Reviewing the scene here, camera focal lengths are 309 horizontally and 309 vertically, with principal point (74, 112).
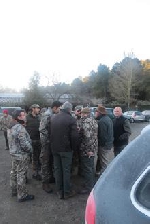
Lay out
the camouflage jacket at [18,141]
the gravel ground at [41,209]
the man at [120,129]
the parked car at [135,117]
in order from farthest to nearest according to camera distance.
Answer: the parked car at [135,117] → the man at [120,129] → the camouflage jacket at [18,141] → the gravel ground at [41,209]

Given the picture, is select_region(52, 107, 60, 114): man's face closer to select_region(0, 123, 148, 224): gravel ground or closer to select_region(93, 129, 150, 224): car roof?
select_region(0, 123, 148, 224): gravel ground

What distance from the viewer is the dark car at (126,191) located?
1.76 meters

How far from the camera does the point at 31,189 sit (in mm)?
6695

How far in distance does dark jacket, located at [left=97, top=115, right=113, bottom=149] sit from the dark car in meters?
4.59

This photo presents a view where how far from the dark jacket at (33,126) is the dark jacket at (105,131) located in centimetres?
150

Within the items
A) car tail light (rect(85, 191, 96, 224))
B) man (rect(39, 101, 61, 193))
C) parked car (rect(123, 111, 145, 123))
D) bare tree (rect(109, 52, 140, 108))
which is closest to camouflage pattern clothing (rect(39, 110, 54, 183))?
man (rect(39, 101, 61, 193))

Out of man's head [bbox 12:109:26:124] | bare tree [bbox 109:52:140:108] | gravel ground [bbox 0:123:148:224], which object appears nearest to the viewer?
gravel ground [bbox 0:123:148:224]

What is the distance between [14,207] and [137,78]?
50898 mm

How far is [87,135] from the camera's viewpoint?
20.4 ft

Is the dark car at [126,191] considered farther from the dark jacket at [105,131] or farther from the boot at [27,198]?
the dark jacket at [105,131]

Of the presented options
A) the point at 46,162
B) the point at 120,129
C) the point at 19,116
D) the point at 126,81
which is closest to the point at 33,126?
the point at 46,162

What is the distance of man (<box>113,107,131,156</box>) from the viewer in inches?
275

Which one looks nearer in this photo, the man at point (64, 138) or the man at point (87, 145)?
the man at point (64, 138)

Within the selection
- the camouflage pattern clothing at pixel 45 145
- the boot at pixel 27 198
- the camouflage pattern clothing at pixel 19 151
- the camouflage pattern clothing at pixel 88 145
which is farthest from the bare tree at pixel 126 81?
the camouflage pattern clothing at pixel 19 151
